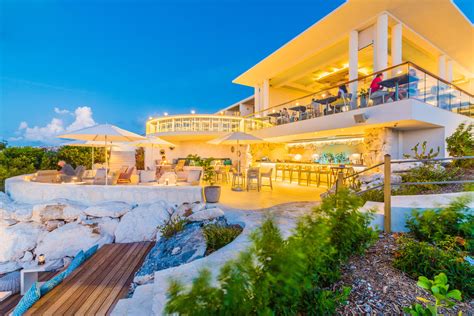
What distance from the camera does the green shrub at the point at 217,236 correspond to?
3.76 meters

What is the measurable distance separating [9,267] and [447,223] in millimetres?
9826

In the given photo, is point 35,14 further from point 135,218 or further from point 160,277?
point 160,277

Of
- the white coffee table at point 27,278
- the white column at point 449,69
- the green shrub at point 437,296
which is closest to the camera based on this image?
the green shrub at point 437,296

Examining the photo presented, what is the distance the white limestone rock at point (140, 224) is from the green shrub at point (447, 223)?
17.7ft

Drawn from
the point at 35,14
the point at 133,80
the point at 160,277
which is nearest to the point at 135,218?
the point at 160,277

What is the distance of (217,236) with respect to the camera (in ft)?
12.7

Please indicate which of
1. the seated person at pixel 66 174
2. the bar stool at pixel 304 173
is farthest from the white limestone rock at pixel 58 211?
the bar stool at pixel 304 173

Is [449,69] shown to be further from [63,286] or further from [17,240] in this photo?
[17,240]

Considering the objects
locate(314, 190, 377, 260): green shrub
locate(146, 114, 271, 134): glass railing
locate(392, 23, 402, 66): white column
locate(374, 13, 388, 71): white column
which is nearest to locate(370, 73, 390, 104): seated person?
locate(374, 13, 388, 71): white column

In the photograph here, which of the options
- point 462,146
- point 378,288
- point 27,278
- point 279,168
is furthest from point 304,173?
point 27,278

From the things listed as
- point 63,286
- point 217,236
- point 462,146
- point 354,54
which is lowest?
point 63,286

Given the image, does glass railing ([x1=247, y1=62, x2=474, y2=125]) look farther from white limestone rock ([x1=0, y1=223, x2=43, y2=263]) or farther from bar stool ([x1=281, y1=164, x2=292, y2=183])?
white limestone rock ([x1=0, y1=223, x2=43, y2=263])

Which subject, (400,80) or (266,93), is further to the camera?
(266,93)

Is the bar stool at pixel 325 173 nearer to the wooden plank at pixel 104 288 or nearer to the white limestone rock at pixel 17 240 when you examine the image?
the wooden plank at pixel 104 288
